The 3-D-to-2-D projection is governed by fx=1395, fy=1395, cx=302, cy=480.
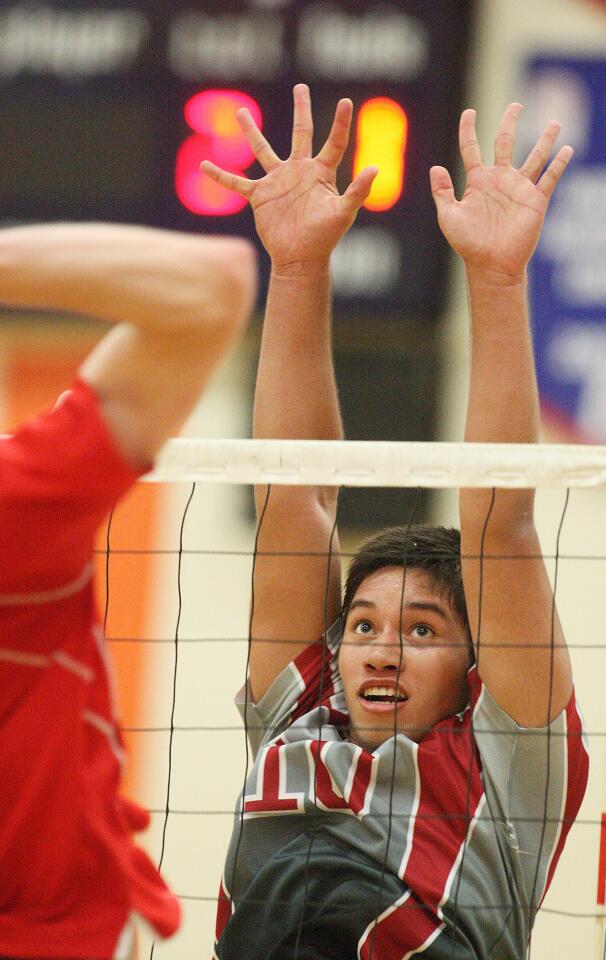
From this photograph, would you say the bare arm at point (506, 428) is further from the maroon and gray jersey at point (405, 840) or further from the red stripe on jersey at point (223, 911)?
the red stripe on jersey at point (223, 911)

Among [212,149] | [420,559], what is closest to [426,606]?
[420,559]

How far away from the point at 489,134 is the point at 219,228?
664mm

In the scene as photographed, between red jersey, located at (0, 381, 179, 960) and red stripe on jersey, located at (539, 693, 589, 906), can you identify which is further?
red stripe on jersey, located at (539, 693, 589, 906)

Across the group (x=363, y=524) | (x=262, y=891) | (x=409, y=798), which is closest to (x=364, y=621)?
(x=409, y=798)

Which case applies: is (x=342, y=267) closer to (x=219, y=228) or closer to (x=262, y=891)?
(x=219, y=228)

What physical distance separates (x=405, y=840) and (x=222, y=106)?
6.30 ft

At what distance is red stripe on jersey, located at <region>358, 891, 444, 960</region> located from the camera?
152 centimetres

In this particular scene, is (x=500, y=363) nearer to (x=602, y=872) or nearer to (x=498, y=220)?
(x=498, y=220)

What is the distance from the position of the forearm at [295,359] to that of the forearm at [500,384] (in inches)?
8.9

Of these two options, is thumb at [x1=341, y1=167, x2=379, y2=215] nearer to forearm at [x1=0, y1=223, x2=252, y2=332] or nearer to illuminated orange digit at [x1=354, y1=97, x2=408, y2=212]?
forearm at [x1=0, y1=223, x2=252, y2=332]

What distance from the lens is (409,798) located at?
63.9 inches

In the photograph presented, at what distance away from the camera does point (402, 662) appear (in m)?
1.68

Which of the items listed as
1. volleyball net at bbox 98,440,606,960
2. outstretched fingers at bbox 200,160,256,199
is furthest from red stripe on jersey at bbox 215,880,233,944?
outstretched fingers at bbox 200,160,256,199

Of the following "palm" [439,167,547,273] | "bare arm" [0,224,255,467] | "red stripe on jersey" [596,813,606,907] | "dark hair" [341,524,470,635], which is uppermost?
"palm" [439,167,547,273]
